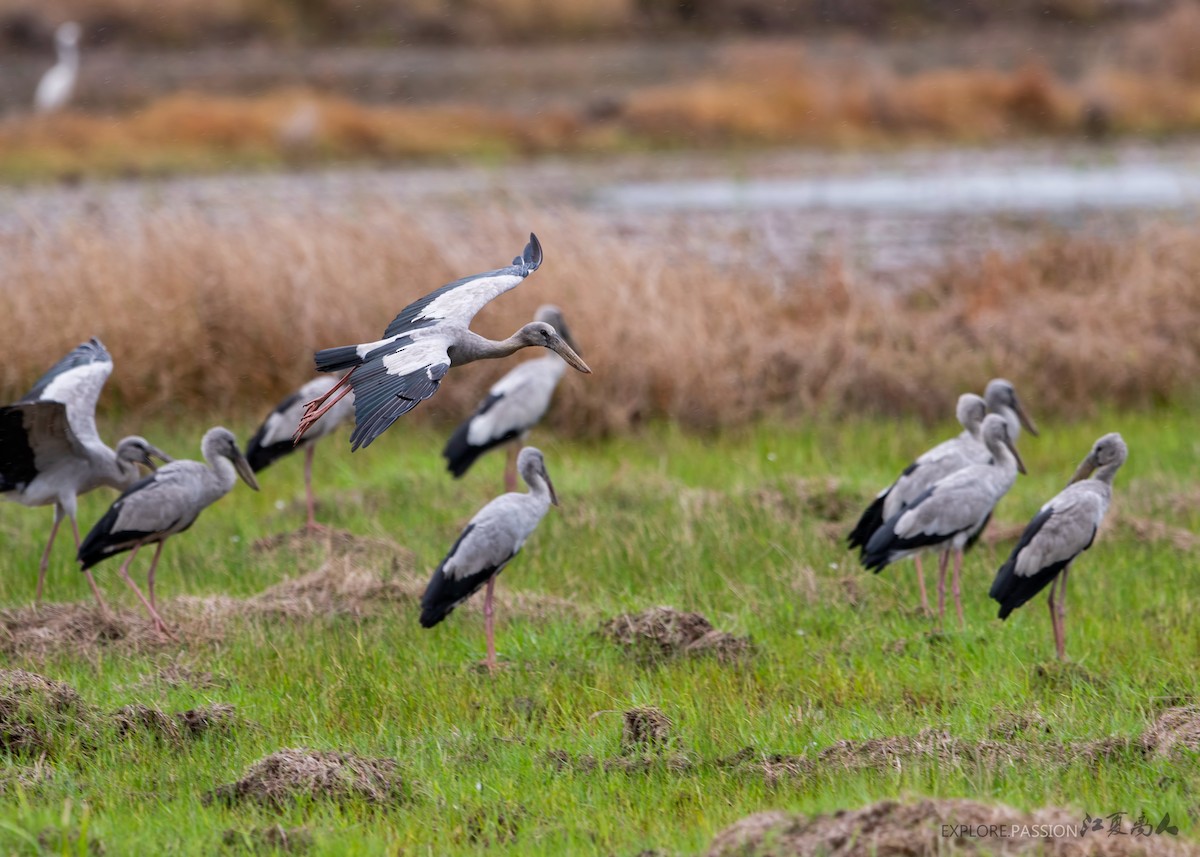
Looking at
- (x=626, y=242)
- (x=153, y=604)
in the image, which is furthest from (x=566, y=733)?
(x=626, y=242)

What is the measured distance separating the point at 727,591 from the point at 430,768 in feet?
8.27

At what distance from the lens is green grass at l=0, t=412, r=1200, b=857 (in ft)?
16.6

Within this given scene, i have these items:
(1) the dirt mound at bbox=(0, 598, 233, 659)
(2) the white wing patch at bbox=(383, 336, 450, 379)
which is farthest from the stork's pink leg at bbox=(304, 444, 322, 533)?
(2) the white wing patch at bbox=(383, 336, 450, 379)

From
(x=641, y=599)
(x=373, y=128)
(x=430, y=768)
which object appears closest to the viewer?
(x=430, y=768)

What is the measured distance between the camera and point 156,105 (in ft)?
105

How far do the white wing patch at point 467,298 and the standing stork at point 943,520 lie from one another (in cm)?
205

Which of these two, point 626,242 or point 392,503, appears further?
point 626,242

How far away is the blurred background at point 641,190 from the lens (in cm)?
1151

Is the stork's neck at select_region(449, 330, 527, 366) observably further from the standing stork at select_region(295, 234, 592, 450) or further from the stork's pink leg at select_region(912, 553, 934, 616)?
the stork's pink leg at select_region(912, 553, 934, 616)

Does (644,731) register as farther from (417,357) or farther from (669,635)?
(417,357)

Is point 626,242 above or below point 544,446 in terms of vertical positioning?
above

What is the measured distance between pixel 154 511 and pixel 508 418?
3168mm

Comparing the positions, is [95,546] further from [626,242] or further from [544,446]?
[626,242]

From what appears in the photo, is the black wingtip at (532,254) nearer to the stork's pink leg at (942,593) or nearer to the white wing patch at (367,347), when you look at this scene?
the white wing patch at (367,347)
